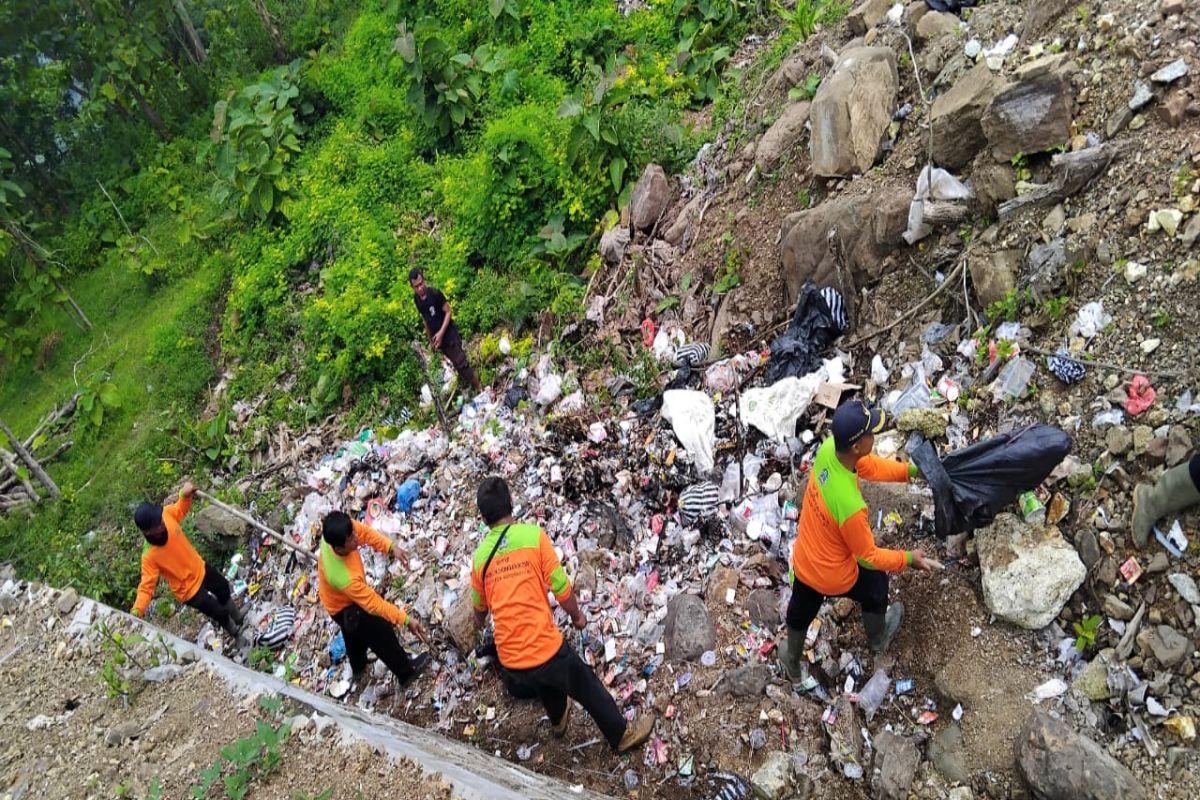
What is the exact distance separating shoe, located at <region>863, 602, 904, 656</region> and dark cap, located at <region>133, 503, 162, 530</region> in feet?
14.9

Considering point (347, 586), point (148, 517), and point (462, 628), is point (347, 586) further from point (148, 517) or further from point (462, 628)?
point (148, 517)

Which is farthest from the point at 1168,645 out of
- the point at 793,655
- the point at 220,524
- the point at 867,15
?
the point at 220,524

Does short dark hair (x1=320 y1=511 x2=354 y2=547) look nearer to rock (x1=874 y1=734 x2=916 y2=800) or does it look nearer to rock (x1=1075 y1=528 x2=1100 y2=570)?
rock (x1=874 y1=734 x2=916 y2=800)

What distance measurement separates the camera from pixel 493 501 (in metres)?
3.47

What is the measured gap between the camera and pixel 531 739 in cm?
423

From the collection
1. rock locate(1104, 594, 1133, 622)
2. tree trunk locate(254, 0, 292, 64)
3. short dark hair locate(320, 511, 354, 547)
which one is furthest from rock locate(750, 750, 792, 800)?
tree trunk locate(254, 0, 292, 64)

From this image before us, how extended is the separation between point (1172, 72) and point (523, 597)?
4.17 m

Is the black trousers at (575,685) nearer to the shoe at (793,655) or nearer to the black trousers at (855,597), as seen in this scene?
the shoe at (793,655)

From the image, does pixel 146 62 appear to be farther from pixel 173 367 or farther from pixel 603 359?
pixel 603 359

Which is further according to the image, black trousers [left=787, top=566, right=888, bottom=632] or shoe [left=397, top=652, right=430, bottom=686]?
shoe [left=397, top=652, right=430, bottom=686]

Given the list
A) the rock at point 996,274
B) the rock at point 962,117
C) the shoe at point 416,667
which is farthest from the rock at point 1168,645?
the shoe at point 416,667

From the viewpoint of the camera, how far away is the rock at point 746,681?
149 inches

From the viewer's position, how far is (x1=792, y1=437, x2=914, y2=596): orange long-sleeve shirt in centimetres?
299

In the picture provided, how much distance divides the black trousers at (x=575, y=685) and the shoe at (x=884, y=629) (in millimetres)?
1272
